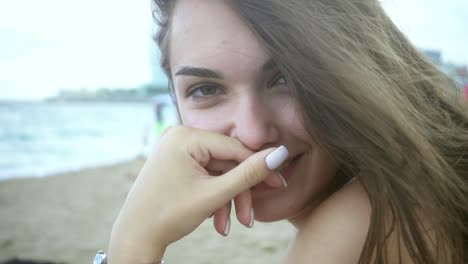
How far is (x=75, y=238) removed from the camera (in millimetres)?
5973

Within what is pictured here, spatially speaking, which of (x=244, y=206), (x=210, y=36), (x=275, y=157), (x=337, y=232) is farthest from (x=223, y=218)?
(x=210, y=36)

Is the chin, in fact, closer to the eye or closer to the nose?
the nose

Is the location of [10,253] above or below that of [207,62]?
below

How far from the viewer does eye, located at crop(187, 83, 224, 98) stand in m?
1.62

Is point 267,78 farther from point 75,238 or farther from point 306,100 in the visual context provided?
point 75,238

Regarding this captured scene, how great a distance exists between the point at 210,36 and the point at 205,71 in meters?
0.14

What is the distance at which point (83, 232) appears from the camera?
6285mm

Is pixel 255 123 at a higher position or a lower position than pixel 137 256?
higher

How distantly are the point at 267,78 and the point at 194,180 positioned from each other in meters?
0.48

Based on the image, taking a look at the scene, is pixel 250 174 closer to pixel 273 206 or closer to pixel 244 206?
pixel 244 206

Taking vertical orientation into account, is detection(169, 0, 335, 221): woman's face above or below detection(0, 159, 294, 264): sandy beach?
above

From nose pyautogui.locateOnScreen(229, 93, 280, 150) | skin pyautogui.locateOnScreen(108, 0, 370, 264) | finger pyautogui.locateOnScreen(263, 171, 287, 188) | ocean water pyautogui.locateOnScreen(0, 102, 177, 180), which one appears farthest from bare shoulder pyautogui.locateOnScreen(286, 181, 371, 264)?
ocean water pyautogui.locateOnScreen(0, 102, 177, 180)

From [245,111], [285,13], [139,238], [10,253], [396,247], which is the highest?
[285,13]

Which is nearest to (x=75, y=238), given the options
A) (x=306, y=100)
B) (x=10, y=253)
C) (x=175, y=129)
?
(x=10, y=253)
